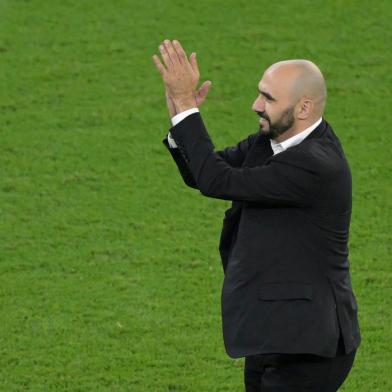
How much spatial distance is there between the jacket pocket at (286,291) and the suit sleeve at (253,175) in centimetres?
31

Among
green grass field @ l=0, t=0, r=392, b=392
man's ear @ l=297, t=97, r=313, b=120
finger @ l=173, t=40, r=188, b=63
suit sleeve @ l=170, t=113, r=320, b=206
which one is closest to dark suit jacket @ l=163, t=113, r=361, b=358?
suit sleeve @ l=170, t=113, r=320, b=206

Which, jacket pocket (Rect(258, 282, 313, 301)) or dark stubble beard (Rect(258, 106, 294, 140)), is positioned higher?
dark stubble beard (Rect(258, 106, 294, 140))

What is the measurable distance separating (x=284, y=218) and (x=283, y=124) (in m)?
0.36

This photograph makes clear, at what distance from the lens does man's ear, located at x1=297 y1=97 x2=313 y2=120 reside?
494 cm

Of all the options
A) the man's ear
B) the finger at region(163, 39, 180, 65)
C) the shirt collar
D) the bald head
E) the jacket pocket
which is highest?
the finger at region(163, 39, 180, 65)

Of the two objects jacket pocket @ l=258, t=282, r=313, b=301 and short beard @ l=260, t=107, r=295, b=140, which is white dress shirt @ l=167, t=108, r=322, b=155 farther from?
jacket pocket @ l=258, t=282, r=313, b=301

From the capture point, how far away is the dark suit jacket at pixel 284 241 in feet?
16.2

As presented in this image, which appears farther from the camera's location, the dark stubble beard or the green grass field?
the green grass field

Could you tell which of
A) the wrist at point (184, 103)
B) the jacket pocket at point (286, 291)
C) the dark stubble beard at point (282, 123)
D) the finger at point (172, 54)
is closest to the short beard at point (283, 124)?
the dark stubble beard at point (282, 123)

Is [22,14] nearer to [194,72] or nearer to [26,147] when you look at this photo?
[26,147]

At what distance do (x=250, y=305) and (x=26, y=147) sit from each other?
17.5 ft

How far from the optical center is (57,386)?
705cm

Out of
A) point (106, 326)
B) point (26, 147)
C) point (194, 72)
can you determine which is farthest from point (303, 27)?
point (194, 72)

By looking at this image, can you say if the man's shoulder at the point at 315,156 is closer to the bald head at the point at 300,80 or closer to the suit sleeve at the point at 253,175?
the suit sleeve at the point at 253,175
